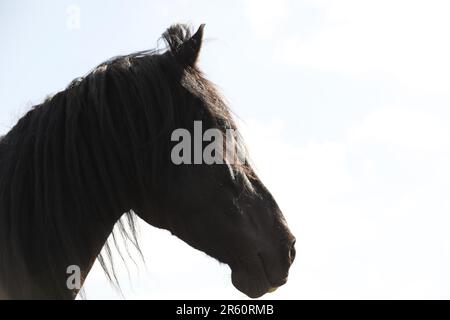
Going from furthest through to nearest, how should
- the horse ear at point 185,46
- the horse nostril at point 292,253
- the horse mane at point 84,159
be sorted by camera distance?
the horse ear at point 185,46, the horse nostril at point 292,253, the horse mane at point 84,159

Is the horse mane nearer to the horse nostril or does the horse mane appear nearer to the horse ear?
the horse ear

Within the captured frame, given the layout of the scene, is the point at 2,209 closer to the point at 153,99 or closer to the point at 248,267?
the point at 153,99

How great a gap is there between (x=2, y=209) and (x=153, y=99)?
0.99m

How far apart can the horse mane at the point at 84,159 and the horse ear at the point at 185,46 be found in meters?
0.08

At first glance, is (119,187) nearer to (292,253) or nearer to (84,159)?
(84,159)

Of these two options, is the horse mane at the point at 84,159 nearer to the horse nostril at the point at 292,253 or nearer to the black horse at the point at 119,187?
the black horse at the point at 119,187

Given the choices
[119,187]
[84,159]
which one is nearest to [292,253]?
[119,187]

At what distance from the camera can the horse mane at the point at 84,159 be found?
366cm

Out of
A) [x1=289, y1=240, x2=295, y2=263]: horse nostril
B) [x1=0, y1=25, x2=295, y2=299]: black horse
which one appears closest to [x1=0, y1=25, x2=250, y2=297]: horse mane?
[x1=0, y1=25, x2=295, y2=299]: black horse

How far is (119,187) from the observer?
386 centimetres

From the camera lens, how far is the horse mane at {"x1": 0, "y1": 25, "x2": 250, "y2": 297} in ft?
12.0

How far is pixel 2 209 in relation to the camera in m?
3.69

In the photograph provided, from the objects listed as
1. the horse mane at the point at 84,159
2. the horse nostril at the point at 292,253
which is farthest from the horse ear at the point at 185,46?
the horse nostril at the point at 292,253
